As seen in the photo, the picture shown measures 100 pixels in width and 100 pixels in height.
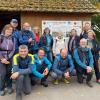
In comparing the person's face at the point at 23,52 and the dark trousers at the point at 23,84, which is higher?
the person's face at the point at 23,52

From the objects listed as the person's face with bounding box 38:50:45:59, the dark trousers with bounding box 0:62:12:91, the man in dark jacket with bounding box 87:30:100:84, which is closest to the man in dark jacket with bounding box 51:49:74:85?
the person's face with bounding box 38:50:45:59

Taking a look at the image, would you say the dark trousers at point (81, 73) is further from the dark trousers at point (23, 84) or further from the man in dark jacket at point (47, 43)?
the dark trousers at point (23, 84)

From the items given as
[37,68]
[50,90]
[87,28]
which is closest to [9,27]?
[37,68]

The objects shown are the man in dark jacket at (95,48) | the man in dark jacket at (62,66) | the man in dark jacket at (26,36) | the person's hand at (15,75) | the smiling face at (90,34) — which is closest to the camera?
the person's hand at (15,75)

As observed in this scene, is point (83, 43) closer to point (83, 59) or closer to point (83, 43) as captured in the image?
point (83, 43)

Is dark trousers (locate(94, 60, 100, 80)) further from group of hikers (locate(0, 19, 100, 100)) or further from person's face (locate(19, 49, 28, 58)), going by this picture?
person's face (locate(19, 49, 28, 58))

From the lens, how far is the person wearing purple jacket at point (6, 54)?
856 centimetres

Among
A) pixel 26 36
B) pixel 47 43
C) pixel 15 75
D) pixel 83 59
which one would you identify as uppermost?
pixel 26 36

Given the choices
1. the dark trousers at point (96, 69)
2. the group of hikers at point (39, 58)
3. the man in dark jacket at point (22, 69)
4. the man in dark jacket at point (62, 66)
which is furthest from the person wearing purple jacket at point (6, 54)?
the dark trousers at point (96, 69)

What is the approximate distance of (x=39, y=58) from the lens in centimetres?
933

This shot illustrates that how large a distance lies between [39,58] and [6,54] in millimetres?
1103

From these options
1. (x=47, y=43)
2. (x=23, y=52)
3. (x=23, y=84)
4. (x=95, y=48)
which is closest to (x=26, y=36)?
(x=47, y=43)

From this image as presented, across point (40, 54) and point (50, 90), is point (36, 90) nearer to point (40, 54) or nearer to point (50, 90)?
point (50, 90)

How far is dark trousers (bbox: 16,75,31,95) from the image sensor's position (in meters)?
8.02
